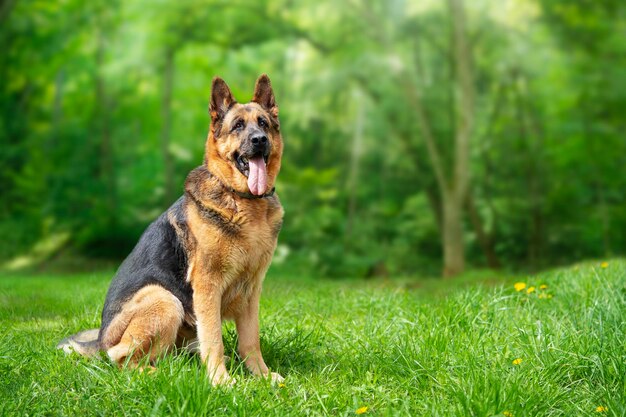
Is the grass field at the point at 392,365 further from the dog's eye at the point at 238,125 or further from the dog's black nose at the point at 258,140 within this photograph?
the dog's eye at the point at 238,125

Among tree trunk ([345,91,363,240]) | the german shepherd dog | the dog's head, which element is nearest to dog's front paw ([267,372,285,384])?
the german shepherd dog

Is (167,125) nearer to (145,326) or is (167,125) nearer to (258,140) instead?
(258,140)

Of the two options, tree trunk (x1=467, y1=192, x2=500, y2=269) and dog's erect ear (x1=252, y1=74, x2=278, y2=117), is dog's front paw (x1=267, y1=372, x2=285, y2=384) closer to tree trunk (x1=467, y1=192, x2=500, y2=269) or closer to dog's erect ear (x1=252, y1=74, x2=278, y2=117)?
dog's erect ear (x1=252, y1=74, x2=278, y2=117)

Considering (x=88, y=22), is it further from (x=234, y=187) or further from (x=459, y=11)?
(x=234, y=187)

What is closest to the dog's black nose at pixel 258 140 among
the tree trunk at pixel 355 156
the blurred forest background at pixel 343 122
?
the blurred forest background at pixel 343 122

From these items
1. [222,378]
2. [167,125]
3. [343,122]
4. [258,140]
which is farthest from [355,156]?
[222,378]

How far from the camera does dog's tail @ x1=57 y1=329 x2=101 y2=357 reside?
469cm

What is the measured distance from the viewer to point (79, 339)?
16.7 ft

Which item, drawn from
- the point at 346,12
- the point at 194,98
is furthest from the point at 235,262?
the point at 194,98

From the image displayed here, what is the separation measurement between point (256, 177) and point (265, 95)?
697 millimetres

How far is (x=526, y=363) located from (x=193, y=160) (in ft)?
54.5

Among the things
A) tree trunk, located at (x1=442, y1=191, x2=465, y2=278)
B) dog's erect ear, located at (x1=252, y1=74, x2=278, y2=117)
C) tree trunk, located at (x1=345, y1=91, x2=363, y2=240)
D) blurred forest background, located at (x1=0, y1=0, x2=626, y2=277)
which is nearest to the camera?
dog's erect ear, located at (x1=252, y1=74, x2=278, y2=117)

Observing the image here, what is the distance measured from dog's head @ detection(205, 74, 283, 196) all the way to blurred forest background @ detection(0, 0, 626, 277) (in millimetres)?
12725

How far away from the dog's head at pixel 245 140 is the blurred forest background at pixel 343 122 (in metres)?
12.7
